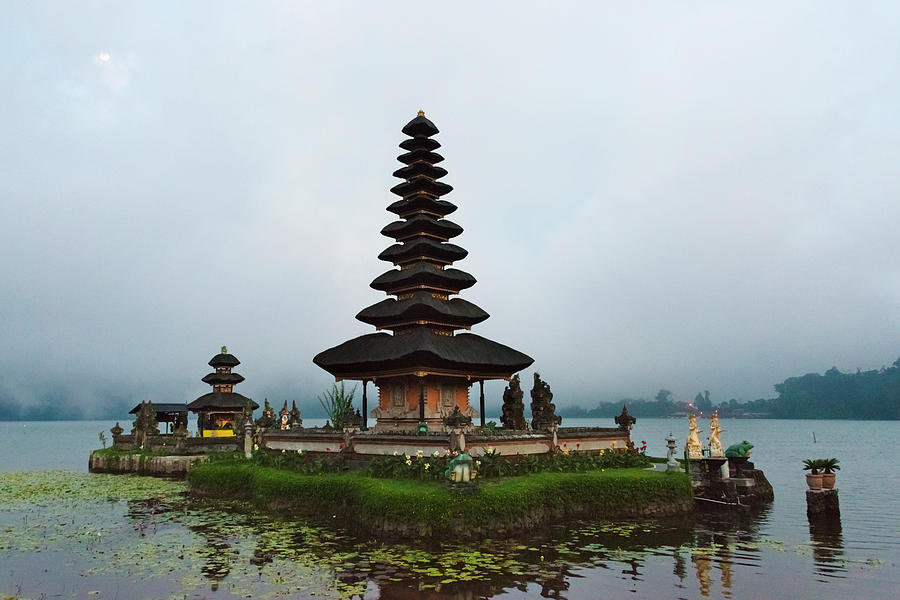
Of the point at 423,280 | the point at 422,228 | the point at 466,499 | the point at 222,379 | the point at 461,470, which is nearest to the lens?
the point at 466,499

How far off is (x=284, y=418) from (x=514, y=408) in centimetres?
1435

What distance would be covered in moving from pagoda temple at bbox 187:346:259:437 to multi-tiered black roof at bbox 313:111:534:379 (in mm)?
24557

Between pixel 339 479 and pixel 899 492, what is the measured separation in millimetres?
36790

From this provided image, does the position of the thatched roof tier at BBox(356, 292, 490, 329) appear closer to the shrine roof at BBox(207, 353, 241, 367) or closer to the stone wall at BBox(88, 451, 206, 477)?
the stone wall at BBox(88, 451, 206, 477)

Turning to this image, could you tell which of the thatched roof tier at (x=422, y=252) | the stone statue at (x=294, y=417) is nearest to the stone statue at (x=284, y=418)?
the stone statue at (x=294, y=417)

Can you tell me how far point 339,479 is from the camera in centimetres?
2294

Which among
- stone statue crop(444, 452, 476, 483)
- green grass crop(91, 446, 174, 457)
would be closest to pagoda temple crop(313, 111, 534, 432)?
stone statue crop(444, 452, 476, 483)

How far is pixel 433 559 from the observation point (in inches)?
634

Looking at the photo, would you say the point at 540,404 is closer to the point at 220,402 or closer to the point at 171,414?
the point at 220,402

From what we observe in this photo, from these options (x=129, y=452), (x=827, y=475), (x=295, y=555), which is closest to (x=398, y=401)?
(x=295, y=555)

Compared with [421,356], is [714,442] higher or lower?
lower

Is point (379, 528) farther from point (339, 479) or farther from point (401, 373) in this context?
point (401, 373)

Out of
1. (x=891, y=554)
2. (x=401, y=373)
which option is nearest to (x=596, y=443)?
(x=401, y=373)

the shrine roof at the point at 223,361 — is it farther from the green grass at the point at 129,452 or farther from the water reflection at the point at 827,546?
the water reflection at the point at 827,546
